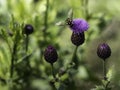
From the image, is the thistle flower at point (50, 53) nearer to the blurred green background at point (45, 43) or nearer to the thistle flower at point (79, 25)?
the thistle flower at point (79, 25)

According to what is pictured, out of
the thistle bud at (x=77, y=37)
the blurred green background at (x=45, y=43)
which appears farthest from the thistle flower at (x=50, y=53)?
the blurred green background at (x=45, y=43)

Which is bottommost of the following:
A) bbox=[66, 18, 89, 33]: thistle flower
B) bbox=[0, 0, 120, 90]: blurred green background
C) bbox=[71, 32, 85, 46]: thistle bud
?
bbox=[0, 0, 120, 90]: blurred green background

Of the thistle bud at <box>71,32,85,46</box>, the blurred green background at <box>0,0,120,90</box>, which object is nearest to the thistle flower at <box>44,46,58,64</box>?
the thistle bud at <box>71,32,85,46</box>

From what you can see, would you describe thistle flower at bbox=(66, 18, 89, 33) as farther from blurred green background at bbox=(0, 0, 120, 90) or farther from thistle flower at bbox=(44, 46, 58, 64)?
blurred green background at bbox=(0, 0, 120, 90)

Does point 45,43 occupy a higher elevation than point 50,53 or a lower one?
lower

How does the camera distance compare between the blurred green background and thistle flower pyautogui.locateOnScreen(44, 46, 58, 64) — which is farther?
the blurred green background

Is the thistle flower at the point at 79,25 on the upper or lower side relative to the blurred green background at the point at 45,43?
upper

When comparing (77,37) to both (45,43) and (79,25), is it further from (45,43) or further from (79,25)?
(45,43)

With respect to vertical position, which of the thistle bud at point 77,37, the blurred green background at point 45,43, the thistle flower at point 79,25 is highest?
the thistle flower at point 79,25

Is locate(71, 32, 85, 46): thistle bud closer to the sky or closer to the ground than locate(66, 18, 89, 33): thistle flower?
closer to the ground

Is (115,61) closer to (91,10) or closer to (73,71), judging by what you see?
(91,10)

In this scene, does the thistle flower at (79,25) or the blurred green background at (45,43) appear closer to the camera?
the thistle flower at (79,25)

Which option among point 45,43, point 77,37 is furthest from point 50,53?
point 45,43
